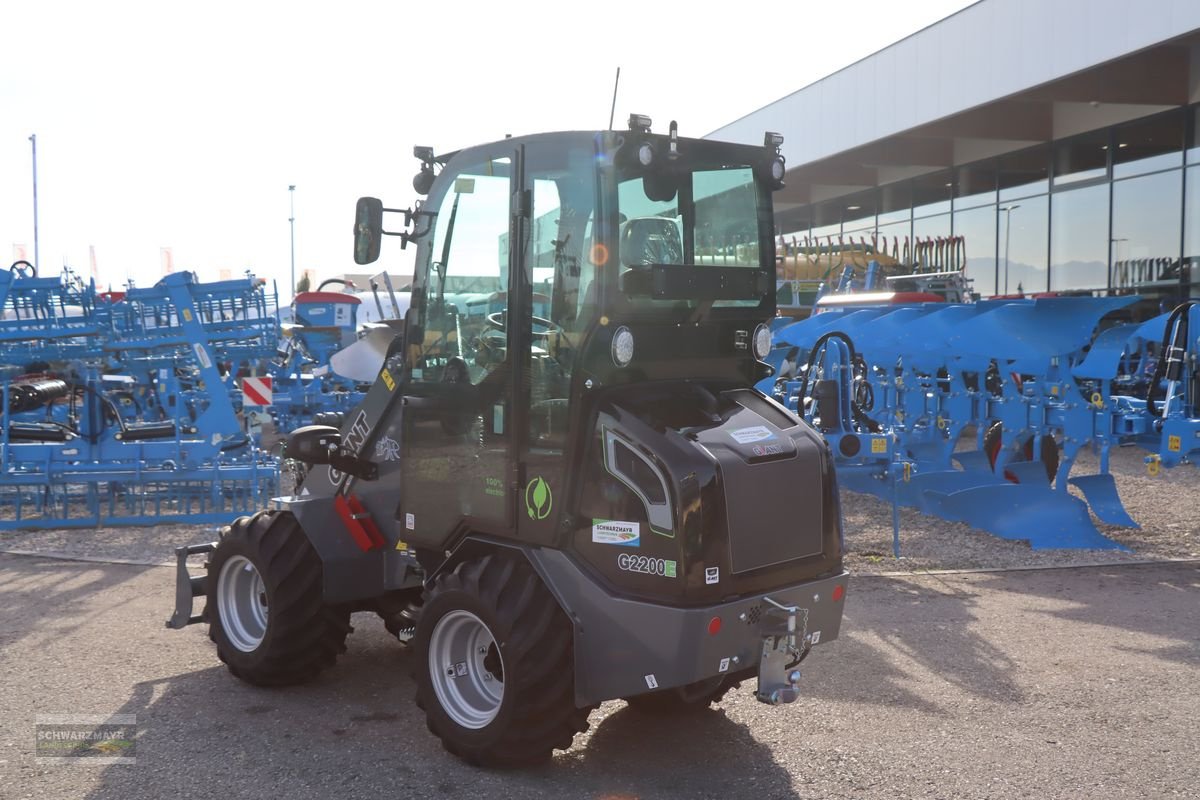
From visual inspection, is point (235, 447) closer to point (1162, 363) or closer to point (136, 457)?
point (136, 457)

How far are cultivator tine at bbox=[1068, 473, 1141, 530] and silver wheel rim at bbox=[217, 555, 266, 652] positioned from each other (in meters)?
7.23

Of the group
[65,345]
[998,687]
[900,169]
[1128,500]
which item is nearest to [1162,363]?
[1128,500]

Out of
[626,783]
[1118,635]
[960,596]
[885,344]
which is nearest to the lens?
[626,783]

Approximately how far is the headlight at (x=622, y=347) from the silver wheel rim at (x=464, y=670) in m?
1.16

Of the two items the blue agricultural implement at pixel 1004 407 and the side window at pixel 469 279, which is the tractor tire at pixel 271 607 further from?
the blue agricultural implement at pixel 1004 407

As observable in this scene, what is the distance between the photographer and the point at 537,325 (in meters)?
4.12

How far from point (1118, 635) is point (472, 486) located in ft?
13.1

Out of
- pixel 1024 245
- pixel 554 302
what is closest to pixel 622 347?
pixel 554 302

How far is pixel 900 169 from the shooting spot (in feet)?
80.5

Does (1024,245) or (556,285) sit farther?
(1024,245)

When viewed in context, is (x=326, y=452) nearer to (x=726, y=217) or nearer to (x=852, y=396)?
(x=726, y=217)

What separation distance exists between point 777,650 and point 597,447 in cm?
99

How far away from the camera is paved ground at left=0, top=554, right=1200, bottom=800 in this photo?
160 inches

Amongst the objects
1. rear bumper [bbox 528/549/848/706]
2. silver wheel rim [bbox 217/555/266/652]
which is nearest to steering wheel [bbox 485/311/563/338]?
rear bumper [bbox 528/549/848/706]
